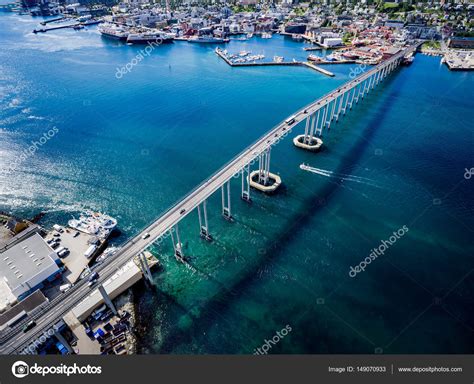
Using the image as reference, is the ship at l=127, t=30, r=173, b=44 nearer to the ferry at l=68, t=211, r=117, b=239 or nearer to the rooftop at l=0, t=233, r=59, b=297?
the ferry at l=68, t=211, r=117, b=239

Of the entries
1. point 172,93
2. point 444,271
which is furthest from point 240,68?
point 444,271

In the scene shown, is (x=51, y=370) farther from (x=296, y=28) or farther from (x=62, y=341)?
(x=296, y=28)

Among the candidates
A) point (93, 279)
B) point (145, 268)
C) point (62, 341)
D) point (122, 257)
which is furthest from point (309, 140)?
point (62, 341)

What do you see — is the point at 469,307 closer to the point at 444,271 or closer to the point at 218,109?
the point at 444,271
